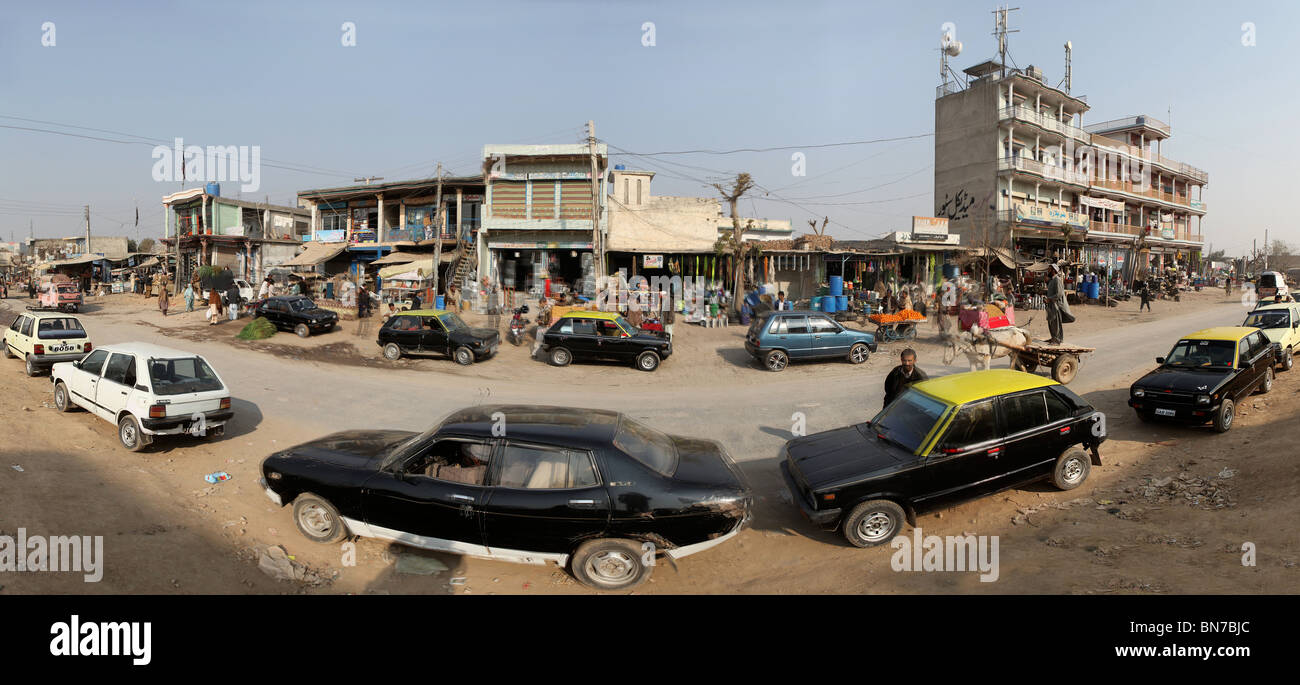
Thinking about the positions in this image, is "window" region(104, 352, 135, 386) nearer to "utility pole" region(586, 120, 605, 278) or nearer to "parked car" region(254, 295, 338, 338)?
"parked car" region(254, 295, 338, 338)

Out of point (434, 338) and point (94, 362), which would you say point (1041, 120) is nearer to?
point (434, 338)

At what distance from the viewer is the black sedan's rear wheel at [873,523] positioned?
608 centimetres

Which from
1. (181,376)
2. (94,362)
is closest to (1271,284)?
(181,376)

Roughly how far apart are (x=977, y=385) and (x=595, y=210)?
2115cm

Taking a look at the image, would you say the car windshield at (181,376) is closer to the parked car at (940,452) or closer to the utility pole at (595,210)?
the parked car at (940,452)

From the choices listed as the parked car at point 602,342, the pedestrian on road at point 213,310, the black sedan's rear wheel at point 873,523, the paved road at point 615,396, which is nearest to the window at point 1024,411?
the black sedan's rear wheel at point 873,523

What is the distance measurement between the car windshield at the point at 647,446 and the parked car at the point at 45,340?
14758 millimetres

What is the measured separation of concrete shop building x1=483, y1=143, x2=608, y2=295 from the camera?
27125mm

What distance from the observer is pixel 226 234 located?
127 feet

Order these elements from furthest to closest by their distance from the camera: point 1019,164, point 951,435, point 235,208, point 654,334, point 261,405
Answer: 1. point 235,208
2. point 1019,164
3. point 654,334
4. point 261,405
5. point 951,435

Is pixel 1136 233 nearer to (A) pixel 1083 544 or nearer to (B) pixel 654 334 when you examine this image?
(B) pixel 654 334

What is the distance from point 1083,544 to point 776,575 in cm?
300
